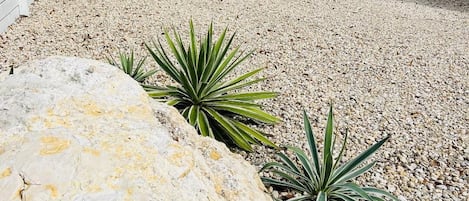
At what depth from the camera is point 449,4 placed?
8.81 metres

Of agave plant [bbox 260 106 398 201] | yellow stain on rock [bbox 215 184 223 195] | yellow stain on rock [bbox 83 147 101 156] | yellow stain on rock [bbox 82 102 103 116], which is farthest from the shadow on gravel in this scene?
yellow stain on rock [bbox 83 147 101 156]

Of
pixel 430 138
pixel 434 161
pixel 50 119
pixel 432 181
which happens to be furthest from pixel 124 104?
pixel 430 138

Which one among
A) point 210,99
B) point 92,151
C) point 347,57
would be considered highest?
point 347,57

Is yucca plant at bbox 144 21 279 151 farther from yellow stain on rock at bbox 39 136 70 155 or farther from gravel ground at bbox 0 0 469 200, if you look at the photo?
yellow stain on rock at bbox 39 136 70 155

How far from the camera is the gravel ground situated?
3.40 m

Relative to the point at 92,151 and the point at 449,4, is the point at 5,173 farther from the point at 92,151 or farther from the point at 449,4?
the point at 449,4

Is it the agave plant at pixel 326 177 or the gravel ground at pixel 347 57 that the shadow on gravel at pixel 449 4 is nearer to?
the gravel ground at pixel 347 57

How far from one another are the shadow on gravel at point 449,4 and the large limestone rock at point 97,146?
7.82m

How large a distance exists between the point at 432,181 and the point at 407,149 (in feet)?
1.31

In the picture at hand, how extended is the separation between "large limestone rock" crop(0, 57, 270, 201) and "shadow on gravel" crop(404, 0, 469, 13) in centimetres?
782

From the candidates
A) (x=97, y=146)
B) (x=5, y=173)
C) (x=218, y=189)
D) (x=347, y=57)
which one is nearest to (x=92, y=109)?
(x=97, y=146)

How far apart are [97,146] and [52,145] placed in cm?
14

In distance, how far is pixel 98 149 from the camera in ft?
4.80

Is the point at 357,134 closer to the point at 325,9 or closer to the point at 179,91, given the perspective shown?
the point at 179,91
